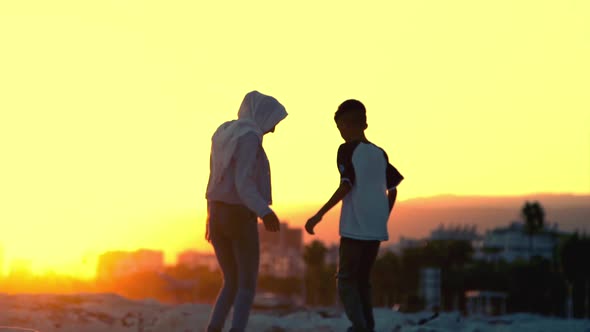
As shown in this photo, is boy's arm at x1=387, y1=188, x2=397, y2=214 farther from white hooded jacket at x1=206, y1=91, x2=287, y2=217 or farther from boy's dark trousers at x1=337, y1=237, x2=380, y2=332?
white hooded jacket at x1=206, y1=91, x2=287, y2=217

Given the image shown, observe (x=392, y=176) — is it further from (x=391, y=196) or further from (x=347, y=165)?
(x=347, y=165)

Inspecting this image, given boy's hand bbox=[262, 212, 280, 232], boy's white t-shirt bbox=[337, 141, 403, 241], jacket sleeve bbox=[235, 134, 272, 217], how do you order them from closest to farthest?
1. boy's hand bbox=[262, 212, 280, 232]
2. jacket sleeve bbox=[235, 134, 272, 217]
3. boy's white t-shirt bbox=[337, 141, 403, 241]

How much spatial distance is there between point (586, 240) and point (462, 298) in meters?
41.0

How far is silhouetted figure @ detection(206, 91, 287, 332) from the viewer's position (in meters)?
7.43

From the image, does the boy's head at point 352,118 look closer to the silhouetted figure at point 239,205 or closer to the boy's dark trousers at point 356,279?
the silhouetted figure at point 239,205

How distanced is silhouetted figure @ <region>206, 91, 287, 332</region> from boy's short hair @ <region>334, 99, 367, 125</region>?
53 centimetres

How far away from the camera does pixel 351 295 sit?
Answer: 25.2 ft

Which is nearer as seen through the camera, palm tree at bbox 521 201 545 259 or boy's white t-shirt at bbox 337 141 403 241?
boy's white t-shirt at bbox 337 141 403 241

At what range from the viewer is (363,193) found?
7867mm

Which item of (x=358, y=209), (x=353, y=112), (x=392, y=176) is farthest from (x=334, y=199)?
(x=353, y=112)

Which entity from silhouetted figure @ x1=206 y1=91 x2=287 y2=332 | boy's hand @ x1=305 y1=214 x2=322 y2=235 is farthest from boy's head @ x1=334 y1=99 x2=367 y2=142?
boy's hand @ x1=305 y1=214 x2=322 y2=235

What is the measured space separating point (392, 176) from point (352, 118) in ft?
1.78

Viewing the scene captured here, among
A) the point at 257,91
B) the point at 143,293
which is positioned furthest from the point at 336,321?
the point at 143,293

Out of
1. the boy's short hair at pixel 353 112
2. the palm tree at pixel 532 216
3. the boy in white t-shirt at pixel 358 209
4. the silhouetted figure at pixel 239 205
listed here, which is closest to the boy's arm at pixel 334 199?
the boy in white t-shirt at pixel 358 209
